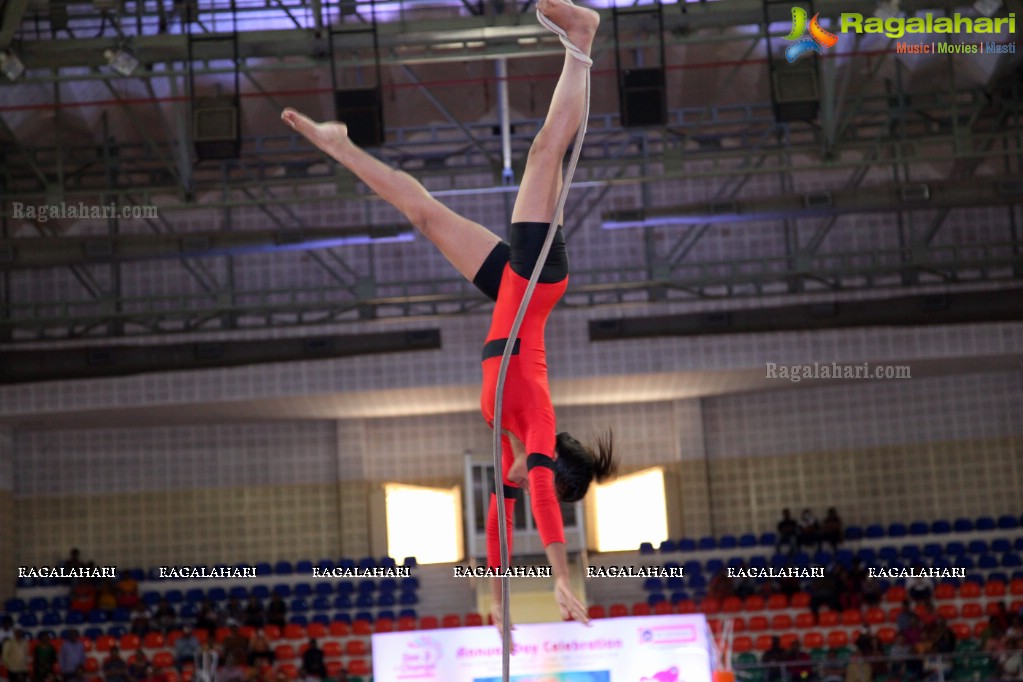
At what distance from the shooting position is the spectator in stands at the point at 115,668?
16797 millimetres

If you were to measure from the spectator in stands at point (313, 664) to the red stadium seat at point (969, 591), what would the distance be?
31.4ft

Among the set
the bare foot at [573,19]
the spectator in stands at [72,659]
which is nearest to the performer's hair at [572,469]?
the bare foot at [573,19]

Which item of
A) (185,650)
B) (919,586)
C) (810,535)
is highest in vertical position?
(810,535)

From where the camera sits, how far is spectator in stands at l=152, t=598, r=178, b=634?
19016mm

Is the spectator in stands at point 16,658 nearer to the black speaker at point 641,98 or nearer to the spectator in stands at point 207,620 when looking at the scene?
the spectator in stands at point 207,620

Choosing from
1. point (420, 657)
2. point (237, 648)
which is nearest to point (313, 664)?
point (237, 648)

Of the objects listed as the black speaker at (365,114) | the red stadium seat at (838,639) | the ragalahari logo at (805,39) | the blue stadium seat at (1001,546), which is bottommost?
the red stadium seat at (838,639)

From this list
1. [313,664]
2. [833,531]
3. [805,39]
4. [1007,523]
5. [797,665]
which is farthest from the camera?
[1007,523]

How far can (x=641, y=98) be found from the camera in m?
11.7

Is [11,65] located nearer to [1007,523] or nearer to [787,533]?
[787,533]

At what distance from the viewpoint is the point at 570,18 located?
3.28 meters

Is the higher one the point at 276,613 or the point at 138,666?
the point at 276,613

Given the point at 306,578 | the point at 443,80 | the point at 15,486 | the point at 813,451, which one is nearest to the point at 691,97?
the point at 443,80

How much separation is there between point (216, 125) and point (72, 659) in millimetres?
9015
